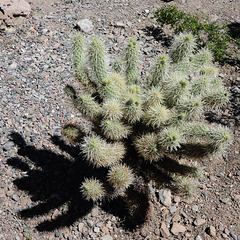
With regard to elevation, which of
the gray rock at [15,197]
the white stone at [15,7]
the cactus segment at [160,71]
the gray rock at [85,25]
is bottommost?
the gray rock at [15,197]

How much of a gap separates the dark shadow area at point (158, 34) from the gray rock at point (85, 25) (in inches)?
40.9

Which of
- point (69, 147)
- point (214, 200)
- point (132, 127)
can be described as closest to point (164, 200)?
point (214, 200)

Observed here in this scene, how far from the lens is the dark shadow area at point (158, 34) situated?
483 cm

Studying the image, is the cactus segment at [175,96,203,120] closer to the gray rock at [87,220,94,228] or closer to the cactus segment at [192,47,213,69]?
the cactus segment at [192,47,213,69]

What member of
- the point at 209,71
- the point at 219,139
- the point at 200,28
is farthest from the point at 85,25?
the point at 219,139

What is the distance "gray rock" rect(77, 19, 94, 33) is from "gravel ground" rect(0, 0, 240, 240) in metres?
0.10

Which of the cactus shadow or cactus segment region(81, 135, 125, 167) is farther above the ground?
cactus segment region(81, 135, 125, 167)

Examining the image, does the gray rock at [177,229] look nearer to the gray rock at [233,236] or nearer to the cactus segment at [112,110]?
the gray rock at [233,236]

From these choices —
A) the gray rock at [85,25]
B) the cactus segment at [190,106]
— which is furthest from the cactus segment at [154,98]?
the gray rock at [85,25]

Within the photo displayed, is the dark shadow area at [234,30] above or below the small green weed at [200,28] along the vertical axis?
above

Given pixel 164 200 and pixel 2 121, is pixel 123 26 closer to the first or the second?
pixel 2 121

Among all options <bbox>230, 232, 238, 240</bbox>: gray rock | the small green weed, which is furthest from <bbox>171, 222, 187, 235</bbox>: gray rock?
the small green weed

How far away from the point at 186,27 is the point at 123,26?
46.5 inches

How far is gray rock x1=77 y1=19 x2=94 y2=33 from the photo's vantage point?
490 centimetres
